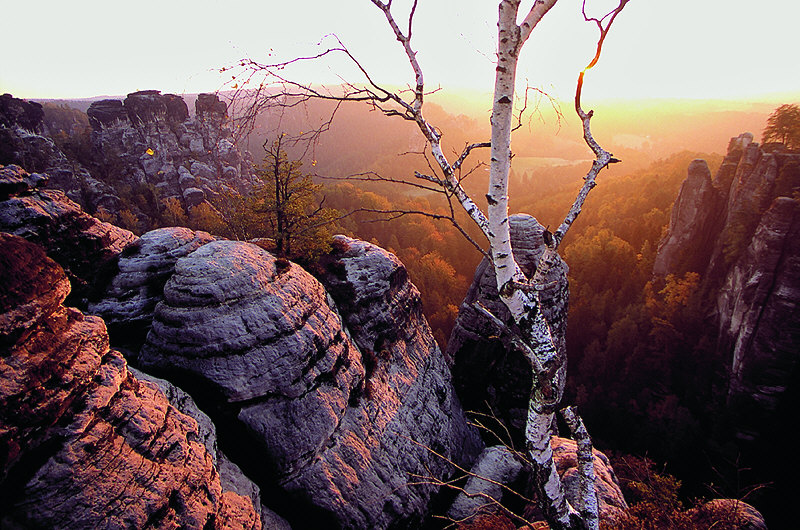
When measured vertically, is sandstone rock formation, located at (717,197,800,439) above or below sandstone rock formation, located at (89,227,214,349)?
below

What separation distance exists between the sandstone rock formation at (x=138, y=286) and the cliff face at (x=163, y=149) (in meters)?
45.9

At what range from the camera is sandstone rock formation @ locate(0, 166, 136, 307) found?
8.76 metres

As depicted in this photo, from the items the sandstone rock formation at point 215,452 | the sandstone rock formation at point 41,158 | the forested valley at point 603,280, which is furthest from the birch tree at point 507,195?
the sandstone rock formation at point 41,158

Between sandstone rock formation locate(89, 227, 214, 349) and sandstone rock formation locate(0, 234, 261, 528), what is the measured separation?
3.80 metres

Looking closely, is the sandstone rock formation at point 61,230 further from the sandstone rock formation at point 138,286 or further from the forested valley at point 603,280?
the forested valley at point 603,280

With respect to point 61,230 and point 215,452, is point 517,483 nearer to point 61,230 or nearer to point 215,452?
point 215,452

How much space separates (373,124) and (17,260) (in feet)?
→ 503

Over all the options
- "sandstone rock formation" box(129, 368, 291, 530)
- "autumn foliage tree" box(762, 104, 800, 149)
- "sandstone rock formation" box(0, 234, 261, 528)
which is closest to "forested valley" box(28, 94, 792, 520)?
"sandstone rock formation" box(0, 234, 261, 528)

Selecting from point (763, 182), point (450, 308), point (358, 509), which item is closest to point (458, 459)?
point (358, 509)

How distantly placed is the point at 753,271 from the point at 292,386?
29.7 metres

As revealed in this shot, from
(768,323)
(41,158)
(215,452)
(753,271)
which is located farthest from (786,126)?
(41,158)

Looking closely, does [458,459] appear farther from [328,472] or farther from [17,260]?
[17,260]

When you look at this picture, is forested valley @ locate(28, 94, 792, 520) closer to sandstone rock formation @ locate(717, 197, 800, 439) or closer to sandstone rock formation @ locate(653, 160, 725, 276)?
sandstone rock formation @ locate(717, 197, 800, 439)

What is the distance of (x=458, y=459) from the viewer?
13.0 metres
